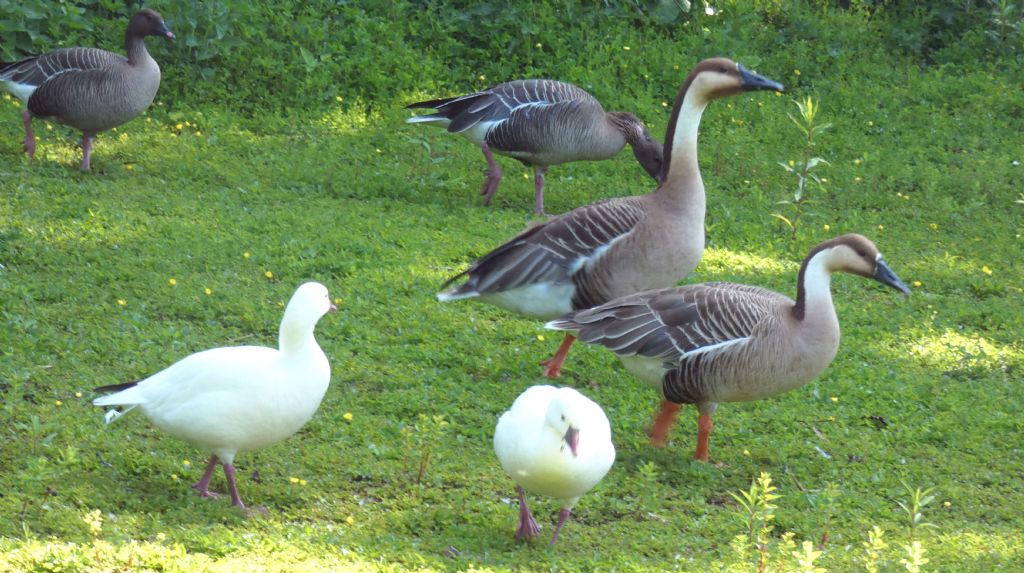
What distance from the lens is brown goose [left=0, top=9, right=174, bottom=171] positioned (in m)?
9.38

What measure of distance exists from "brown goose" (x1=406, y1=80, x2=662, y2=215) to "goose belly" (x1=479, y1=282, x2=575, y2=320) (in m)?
→ 2.86

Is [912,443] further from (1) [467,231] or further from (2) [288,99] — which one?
(2) [288,99]

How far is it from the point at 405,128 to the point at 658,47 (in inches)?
115

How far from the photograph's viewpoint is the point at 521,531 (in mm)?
5016

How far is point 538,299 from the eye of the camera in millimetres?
6926

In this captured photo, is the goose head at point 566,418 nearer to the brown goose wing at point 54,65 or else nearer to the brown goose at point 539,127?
the brown goose at point 539,127

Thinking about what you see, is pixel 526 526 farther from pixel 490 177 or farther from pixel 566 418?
pixel 490 177

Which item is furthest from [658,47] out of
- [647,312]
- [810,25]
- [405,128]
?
[647,312]

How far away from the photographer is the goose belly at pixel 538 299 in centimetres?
686

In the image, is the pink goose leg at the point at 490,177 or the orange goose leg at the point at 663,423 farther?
the pink goose leg at the point at 490,177

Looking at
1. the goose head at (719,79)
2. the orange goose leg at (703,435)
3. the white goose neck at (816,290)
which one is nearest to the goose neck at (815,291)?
the white goose neck at (816,290)

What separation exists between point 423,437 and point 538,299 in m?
1.32

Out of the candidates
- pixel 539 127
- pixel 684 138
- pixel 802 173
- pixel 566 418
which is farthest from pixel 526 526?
pixel 802 173

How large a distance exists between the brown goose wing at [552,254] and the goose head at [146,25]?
15.0 ft
